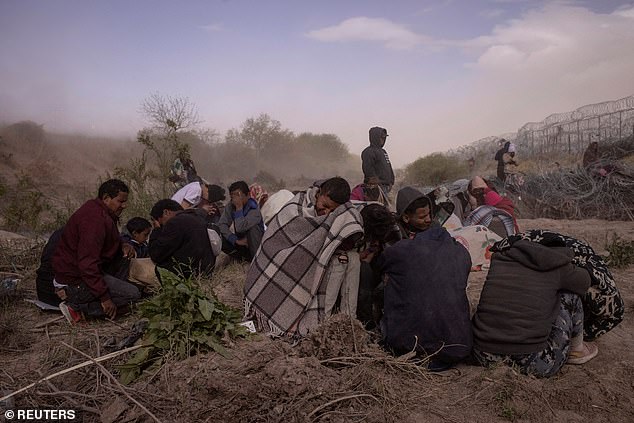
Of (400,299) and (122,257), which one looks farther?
(122,257)

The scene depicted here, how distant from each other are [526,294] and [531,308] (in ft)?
0.27

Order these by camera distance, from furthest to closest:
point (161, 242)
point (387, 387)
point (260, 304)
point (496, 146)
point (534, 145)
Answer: point (496, 146), point (534, 145), point (161, 242), point (260, 304), point (387, 387)

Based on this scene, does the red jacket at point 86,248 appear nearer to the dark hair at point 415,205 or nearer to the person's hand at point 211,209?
the person's hand at point 211,209

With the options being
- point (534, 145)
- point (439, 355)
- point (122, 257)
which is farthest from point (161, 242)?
point (534, 145)

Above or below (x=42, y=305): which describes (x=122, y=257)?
above

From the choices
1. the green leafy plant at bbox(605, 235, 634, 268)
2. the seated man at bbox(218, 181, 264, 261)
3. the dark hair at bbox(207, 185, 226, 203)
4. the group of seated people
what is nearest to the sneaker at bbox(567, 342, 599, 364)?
the group of seated people

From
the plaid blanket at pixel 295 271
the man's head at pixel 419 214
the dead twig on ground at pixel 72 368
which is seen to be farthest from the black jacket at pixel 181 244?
the man's head at pixel 419 214

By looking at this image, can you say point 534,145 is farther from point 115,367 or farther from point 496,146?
Answer: point 115,367

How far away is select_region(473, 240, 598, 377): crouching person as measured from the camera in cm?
277

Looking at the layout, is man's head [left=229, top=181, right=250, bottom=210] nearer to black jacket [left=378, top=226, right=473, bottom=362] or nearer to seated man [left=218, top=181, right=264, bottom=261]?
seated man [left=218, top=181, right=264, bottom=261]

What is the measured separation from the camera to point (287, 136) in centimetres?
3541

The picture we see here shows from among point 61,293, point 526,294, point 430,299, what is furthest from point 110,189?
point 526,294

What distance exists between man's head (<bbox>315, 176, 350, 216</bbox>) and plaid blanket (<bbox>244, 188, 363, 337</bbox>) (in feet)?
0.46

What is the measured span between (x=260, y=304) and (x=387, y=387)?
1229mm
